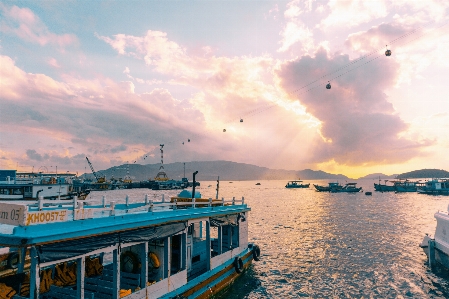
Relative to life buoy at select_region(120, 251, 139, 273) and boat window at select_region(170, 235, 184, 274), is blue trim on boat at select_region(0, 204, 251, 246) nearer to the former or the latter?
boat window at select_region(170, 235, 184, 274)

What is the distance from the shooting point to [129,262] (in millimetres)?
13016

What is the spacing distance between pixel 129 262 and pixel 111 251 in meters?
3.21

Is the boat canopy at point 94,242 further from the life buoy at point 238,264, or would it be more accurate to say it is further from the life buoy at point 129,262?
the life buoy at point 238,264

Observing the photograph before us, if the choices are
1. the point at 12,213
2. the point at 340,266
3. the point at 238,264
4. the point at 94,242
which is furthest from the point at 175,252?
the point at 340,266

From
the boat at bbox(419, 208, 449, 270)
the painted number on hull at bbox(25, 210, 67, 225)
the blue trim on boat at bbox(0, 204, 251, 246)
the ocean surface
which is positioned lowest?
the ocean surface

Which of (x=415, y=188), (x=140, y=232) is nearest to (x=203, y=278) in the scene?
(x=140, y=232)

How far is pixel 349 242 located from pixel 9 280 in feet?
107

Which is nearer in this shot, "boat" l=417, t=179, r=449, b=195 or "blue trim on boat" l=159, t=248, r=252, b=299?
"blue trim on boat" l=159, t=248, r=252, b=299

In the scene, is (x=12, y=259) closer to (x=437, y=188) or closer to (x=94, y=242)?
(x=94, y=242)

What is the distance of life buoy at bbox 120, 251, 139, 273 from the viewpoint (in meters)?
12.9

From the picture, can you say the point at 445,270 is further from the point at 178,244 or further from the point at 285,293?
the point at 178,244

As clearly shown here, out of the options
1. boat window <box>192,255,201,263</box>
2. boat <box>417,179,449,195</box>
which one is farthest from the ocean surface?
boat <box>417,179,449,195</box>

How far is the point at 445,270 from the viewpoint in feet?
74.5

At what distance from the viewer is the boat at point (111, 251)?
827 centimetres
